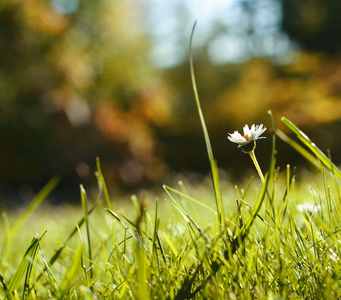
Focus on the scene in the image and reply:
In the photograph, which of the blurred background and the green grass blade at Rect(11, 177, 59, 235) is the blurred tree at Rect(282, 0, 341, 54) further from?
the green grass blade at Rect(11, 177, 59, 235)

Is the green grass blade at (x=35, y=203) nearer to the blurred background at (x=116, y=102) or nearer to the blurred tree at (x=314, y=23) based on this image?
the blurred background at (x=116, y=102)

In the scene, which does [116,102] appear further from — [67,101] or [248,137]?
[248,137]

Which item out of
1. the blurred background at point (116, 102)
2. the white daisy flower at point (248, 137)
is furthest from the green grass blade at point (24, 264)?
the blurred background at point (116, 102)

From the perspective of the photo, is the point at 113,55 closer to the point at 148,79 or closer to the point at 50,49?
the point at 148,79

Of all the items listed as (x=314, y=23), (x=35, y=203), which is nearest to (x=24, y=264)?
(x=35, y=203)

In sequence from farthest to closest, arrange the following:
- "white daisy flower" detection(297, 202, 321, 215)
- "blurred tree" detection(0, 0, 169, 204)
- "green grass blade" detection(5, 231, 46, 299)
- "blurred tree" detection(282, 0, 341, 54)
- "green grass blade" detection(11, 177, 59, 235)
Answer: "blurred tree" detection(282, 0, 341, 54)
"blurred tree" detection(0, 0, 169, 204)
"green grass blade" detection(11, 177, 59, 235)
"white daisy flower" detection(297, 202, 321, 215)
"green grass blade" detection(5, 231, 46, 299)

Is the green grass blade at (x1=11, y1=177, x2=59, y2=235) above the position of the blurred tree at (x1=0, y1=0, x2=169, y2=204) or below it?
above

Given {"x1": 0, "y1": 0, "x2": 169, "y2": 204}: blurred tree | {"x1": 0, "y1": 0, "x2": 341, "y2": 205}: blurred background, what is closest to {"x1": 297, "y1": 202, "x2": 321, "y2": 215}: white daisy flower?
{"x1": 0, "y1": 0, "x2": 341, "y2": 205}: blurred background

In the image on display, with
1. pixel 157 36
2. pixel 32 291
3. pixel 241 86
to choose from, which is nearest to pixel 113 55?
pixel 157 36
